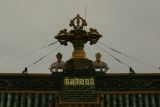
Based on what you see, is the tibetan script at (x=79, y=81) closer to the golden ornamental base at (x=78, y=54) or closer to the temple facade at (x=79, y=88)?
the temple facade at (x=79, y=88)

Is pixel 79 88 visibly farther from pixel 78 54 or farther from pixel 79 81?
pixel 78 54

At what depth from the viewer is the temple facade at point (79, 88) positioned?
1869 cm

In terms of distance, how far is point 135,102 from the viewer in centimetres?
1875

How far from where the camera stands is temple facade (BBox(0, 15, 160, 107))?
1869 centimetres

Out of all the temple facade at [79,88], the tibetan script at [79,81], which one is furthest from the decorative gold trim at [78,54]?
the tibetan script at [79,81]

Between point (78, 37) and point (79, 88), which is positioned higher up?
point (78, 37)

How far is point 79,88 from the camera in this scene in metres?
18.8

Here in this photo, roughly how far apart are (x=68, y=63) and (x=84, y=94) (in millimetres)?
1515

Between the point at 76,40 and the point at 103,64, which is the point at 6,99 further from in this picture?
the point at 103,64

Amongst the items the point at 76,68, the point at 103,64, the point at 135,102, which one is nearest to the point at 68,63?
the point at 76,68

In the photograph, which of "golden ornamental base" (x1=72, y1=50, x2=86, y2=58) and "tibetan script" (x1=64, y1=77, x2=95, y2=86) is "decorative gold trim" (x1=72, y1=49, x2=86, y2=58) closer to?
"golden ornamental base" (x1=72, y1=50, x2=86, y2=58)

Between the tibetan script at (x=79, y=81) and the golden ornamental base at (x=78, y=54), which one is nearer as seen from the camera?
the tibetan script at (x=79, y=81)

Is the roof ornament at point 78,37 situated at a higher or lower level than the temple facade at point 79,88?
higher

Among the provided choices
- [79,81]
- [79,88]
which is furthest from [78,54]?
Result: [79,88]
